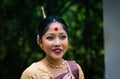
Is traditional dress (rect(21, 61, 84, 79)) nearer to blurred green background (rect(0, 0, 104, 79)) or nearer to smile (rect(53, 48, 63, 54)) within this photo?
smile (rect(53, 48, 63, 54))

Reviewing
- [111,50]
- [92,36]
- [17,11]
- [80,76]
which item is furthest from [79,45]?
[80,76]

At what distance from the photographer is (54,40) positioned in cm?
274

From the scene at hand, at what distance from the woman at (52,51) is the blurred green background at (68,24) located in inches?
104

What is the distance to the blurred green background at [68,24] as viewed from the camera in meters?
5.46

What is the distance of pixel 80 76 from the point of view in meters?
2.87

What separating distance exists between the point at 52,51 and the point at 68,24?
2707mm

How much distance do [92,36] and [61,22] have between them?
8.95 feet

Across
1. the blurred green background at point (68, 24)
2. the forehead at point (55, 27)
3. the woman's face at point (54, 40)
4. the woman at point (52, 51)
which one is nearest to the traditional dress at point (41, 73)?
the woman at point (52, 51)

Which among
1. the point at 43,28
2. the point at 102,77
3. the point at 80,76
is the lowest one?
the point at 102,77

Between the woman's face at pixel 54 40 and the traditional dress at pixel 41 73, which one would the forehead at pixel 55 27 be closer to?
the woman's face at pixel 54 40

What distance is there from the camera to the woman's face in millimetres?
2740

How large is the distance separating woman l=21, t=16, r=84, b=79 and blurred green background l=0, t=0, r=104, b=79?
2.65 m

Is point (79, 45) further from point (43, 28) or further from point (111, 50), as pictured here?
point (43, 28)

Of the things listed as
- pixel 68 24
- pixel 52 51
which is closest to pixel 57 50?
pixel 52 51
